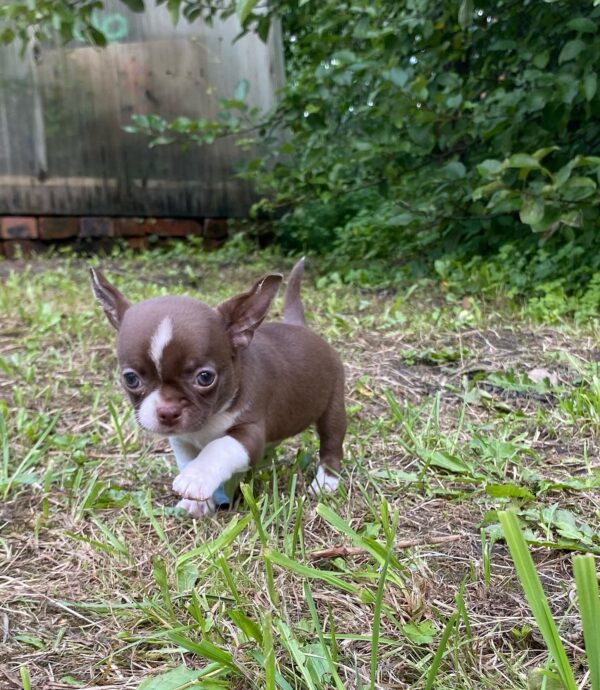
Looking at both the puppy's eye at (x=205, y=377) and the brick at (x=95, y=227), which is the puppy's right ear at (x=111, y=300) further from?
the brick at (x=95, y=227)

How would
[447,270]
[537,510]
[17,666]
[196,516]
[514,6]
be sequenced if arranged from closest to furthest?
[17,666], [537,510], [196,516], [514,6], [447,270]

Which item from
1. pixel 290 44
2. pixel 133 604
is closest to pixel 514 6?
pixel 133 604

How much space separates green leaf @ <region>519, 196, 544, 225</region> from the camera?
3.59m

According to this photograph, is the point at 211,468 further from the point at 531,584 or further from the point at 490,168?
the point at 490,168

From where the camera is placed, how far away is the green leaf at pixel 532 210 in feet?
11.8

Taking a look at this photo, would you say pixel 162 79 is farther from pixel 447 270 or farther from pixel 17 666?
pixel 17 666

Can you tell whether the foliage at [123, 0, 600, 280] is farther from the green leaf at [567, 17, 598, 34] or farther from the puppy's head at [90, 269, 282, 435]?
the puppy's head at [90, 269, 282, 435]

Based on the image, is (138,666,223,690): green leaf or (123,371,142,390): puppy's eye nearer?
(138,666,223,690): green leaf

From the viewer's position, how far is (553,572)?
64.9 inches

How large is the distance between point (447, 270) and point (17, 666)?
14.3 ft

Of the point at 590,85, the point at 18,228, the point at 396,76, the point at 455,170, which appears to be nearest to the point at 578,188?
the point at 590,85

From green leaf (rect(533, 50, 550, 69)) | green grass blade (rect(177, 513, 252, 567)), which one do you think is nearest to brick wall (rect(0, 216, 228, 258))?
green leaf (rect(533, 50, 550, 69))

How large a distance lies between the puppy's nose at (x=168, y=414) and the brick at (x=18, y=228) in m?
5.81

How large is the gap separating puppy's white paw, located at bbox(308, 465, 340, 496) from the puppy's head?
374mm
